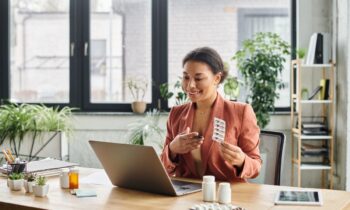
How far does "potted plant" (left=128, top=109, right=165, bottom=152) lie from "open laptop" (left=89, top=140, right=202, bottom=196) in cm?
233

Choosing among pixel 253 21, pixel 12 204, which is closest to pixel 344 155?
pixel 253 21

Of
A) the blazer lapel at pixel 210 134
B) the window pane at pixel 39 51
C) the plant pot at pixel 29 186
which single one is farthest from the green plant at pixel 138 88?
the plant pot at pixel 29 186

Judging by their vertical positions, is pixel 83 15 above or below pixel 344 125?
above

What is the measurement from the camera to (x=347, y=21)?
4.21m

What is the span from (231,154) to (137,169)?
0.40 m

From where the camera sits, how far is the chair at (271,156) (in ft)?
8.57

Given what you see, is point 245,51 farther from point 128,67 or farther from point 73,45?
point 73,45

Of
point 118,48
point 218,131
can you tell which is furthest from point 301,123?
point 218,131

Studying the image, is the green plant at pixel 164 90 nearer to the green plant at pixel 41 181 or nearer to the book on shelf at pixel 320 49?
the book on shelf at pixel 320 49

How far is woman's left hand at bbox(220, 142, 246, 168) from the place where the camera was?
7.26ft

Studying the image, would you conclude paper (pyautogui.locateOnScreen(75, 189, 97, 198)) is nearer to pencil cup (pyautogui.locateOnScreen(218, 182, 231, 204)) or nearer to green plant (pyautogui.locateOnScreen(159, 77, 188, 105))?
pencil cup (pyautogui.locateOnScreen(218, 182, 231, 204))

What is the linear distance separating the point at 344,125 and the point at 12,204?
305 centimetres

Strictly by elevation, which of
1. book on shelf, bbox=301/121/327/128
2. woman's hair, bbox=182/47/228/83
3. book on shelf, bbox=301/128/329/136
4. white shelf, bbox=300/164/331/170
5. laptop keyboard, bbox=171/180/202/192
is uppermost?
woman's hair, bbox=182/47/228/83

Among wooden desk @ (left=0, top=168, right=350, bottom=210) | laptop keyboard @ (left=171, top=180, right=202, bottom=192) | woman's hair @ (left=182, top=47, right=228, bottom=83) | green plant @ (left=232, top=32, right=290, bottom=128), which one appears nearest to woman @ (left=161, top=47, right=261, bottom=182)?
woman's hair @ (left=182, top=47, right=228, bottom=83)
